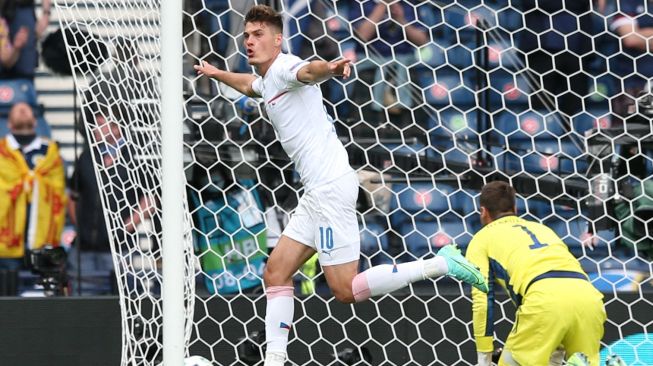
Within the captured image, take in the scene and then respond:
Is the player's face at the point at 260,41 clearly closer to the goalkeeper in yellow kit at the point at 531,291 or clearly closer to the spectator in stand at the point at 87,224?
the goalkeeper in yellow kit at the point at 531,291

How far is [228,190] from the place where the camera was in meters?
6.42

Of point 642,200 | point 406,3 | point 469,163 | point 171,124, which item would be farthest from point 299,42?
point 171,124

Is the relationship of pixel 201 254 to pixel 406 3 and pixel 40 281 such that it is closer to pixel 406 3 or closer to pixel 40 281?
pixel 40 281

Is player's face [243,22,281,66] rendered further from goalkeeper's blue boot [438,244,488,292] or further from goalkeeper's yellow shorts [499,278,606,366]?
goalkeeper's yellow shorts [499,278,606,366]

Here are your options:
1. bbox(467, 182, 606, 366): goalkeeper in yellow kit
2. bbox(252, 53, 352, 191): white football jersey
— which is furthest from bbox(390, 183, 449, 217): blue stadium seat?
bbox(252, 53, 352, 191): white football jersey

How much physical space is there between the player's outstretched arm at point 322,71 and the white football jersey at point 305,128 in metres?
0.26

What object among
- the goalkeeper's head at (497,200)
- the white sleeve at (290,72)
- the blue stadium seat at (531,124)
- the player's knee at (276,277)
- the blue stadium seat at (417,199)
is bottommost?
the player's knee at (276,277)

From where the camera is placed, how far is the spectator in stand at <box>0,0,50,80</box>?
660 cm

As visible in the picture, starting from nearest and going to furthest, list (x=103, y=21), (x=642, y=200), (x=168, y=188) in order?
(x=168, y=188), (x=103, y=21), (x=642, y=200)

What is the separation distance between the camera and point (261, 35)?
16.4 ft

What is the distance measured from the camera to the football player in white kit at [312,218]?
5.00 metres

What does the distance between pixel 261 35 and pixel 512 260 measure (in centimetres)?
144

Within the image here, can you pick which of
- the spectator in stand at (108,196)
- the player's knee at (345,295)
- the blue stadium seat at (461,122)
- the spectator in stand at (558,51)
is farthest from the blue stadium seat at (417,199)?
the player's knee at (345,295)

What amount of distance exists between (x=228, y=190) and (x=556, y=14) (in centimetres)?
192
